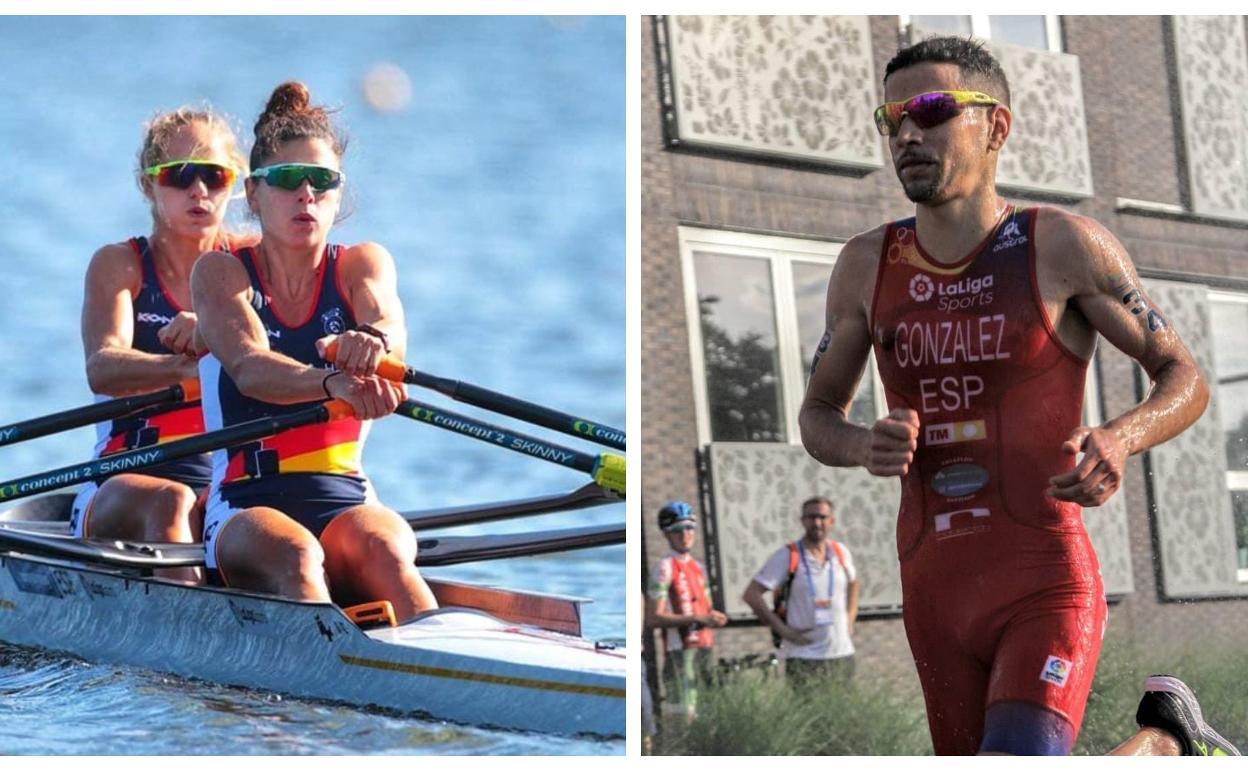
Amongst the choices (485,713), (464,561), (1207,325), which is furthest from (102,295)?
(1207,325)

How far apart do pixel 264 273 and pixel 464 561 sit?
1376mm

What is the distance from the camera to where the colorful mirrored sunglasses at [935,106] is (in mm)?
3770

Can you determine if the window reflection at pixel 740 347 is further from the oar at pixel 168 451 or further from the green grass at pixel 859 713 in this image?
the oar at pixel 168 451

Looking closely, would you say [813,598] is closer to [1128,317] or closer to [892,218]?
[892,218]

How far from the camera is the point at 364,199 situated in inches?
267

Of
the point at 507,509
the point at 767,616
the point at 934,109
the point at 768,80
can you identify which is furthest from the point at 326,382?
the point at 768,80

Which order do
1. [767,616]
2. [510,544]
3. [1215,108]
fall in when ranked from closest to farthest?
[510,544] → [767,616] → [1215,108]

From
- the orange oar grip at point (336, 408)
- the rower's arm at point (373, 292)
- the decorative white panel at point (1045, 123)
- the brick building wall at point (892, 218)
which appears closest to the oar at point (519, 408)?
the rower's arm at point (373, 292)

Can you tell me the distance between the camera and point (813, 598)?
24.2 ft

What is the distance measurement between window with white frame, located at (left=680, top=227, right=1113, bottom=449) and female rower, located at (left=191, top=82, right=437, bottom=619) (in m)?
2.45

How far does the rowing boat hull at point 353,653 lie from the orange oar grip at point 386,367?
76cm

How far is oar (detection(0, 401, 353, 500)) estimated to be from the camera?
5.52 m

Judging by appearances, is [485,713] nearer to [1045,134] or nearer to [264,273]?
[264,273]

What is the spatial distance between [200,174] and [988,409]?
12.1 ft
